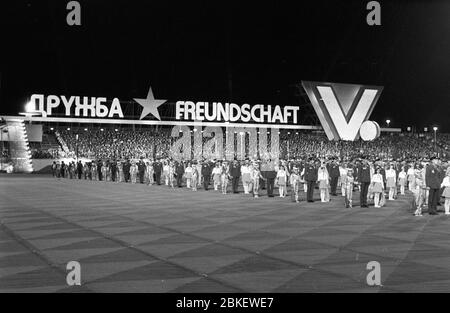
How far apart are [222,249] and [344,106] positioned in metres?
49.8

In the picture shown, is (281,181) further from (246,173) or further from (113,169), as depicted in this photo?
(113,169)

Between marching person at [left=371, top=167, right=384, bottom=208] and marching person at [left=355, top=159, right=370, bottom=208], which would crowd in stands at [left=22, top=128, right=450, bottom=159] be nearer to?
marching person at [left=371, top=167, right=384, bottom=208]

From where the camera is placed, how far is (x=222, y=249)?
991cm

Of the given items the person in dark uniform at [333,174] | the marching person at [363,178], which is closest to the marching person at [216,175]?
the person in dark uniform at [333,174]

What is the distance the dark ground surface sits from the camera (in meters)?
7.27

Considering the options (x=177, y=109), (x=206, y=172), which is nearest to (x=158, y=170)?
(x=206, y=172)

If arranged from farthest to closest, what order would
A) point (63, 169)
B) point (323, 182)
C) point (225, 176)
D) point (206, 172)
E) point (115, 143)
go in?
point (115, 143), point (63, 169), point (206, 172), point (225, 176), point (323, 182)

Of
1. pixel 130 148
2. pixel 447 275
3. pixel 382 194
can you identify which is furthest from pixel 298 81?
pixel 447 275

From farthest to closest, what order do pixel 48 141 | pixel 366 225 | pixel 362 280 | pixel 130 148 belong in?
pixel 48 141, pixel 130 148, pixel 366 225, pixel 362 280

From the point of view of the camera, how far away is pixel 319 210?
17.4m

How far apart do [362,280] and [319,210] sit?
33.0 ft

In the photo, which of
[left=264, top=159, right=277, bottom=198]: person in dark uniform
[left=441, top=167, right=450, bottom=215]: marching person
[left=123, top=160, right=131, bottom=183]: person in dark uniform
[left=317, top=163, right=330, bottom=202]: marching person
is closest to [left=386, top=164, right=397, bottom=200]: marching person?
[left=317, top=163, right=330, bottom=202]: marching person

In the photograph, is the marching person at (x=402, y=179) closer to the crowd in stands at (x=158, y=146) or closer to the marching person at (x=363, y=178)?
the marching person at (x=363, y=178)

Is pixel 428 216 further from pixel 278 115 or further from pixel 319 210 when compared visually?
pixel 278 115
